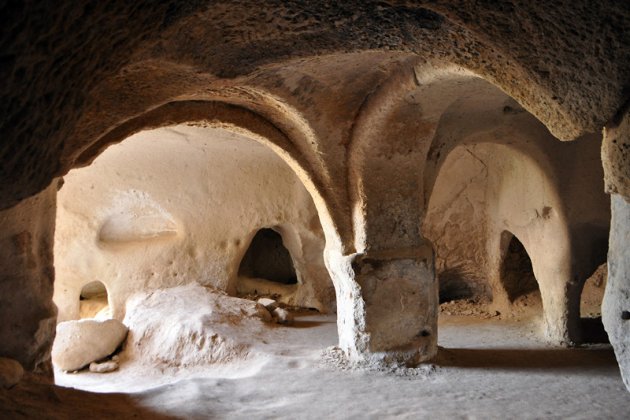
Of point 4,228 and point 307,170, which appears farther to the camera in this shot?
point 307,170

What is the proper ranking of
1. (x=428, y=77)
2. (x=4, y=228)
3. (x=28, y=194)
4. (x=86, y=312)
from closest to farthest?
(x=28, y=194), (x=4, y=228), (x=428, y=77), (x=86, y=312)

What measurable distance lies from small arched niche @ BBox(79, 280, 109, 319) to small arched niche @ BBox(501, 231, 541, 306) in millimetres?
6138

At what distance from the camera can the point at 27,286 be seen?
3451 mm

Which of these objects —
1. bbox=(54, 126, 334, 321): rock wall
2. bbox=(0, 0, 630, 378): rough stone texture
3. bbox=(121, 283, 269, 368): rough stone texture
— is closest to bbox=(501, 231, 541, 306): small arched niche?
bbox=(54, 126, 334, 321): rock wall

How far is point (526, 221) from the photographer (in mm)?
6895

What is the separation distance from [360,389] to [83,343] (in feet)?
12.4

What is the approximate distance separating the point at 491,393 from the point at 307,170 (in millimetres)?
2554

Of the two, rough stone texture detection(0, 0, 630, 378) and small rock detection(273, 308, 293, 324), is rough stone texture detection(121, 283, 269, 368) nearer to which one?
small rock detection(273, 308, 293, 324)

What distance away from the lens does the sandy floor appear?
3.70 meters

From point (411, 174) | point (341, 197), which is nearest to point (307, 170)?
point (341, 197)

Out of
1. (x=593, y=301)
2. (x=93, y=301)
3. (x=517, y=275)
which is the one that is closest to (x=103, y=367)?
(x=93, y=301)

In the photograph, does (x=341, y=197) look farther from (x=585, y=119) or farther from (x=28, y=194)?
(x=28, y=194)

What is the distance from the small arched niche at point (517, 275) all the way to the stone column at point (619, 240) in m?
5.96

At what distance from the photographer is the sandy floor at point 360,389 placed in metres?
3.70
